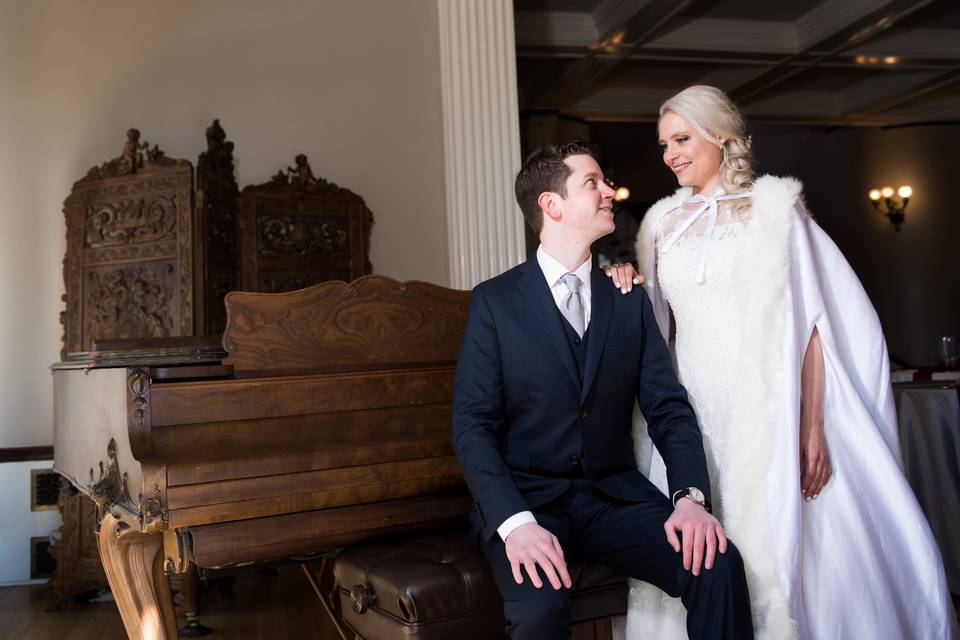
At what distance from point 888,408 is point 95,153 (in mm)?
4709

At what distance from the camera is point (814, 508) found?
Answer: 2.15m

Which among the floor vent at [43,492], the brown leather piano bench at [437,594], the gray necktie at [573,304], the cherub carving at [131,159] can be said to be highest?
the cherub carving at [131,159]

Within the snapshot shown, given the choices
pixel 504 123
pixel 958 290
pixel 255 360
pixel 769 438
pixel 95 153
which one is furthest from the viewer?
pixel 958 290

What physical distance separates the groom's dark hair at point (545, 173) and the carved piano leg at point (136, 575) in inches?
55.6

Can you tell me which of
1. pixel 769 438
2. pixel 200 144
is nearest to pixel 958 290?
pixel 200 144

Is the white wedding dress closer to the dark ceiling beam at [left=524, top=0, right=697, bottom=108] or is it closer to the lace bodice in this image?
the lace bodice

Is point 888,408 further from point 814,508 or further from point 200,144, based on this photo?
point 200,144

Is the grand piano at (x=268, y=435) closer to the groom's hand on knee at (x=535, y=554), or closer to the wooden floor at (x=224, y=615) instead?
A: the groom's hand on knee at (x=535, y=554)

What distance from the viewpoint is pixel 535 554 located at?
1.80 m

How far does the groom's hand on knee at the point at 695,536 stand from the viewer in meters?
1.83

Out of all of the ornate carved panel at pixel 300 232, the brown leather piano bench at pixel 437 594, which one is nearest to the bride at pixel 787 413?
the brown leather piano bench at pixel 437 594

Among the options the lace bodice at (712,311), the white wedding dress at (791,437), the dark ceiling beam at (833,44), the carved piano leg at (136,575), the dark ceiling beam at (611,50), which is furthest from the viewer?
the dark ceiling beam at (833,44)

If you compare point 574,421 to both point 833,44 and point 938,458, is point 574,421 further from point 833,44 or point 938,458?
point 833,44

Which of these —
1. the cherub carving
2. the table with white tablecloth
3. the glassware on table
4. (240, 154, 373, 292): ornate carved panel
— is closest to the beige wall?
(240, 154, 373, 292): ornate carved panel
